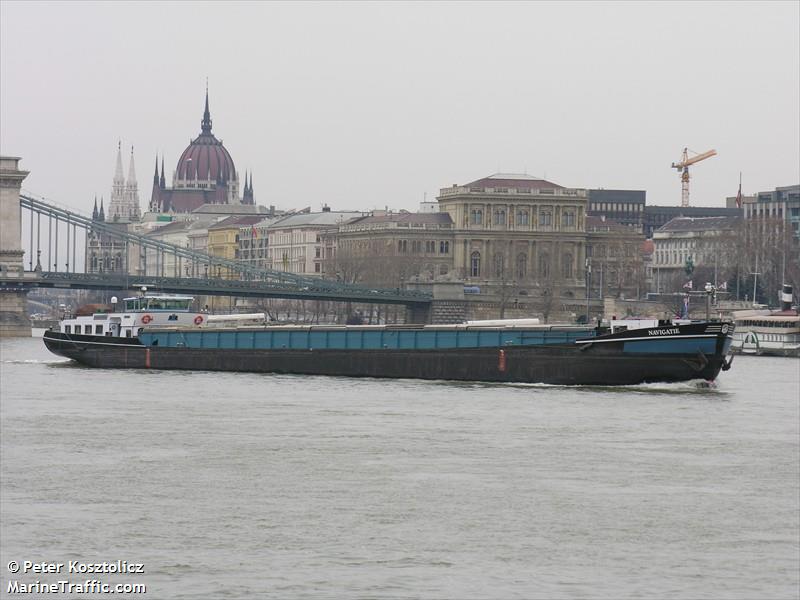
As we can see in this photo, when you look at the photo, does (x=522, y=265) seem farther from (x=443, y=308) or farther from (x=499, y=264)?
(x=443, y=308)

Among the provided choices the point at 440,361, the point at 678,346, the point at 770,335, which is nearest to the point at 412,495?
the point at 678,346

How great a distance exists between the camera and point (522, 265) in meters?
168

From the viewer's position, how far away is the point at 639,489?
37.8 meters

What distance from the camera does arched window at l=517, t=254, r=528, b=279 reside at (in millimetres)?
166538

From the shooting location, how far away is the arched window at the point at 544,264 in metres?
165

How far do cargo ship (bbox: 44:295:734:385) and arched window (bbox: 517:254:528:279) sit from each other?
83.3 meters

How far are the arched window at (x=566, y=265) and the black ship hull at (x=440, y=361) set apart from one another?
91.3m

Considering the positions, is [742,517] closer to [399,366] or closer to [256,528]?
[256,528]

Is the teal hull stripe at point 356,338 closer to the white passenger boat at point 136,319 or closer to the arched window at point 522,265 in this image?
the white passenger boat at point 136,319

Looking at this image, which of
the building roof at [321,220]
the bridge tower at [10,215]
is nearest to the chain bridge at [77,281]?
the bridge tower at [10,215]

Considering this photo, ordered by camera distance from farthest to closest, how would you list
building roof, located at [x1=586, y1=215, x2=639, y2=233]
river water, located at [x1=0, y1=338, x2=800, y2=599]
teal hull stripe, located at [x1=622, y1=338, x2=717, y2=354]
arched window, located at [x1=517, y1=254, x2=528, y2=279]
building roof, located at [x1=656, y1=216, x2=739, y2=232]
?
building roof, located at [x1=586, y1=215, x2=639, y2=233], building roof, located at [x1=656, y1=216, x2=739, y2=232], arched window, located at [x1=517, y1=254, x2=528, y2=279], teal hull stripe, located at [x1=622, y1=338, x2=717, y2=354], river water, located at [x1=0, y1=338, x2=800, y2=599]

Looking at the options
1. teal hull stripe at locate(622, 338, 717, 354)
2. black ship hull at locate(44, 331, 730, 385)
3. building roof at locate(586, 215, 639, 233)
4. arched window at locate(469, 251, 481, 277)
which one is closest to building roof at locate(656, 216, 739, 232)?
building roof at locate(586, 215, 639, 233)

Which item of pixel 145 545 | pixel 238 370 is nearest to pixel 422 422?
pixel 145 545

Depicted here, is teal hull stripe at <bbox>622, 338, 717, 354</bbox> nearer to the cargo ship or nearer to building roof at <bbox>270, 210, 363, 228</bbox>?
the cargo ship
